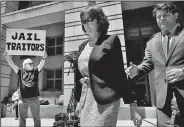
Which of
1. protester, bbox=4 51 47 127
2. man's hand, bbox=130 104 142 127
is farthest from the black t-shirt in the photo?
man's hand, bbox=130 104 142 127

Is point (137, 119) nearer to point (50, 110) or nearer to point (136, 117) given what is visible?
point (136, 117)

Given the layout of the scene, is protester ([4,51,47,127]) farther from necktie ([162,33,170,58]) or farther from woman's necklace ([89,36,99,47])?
necktie ([162,33,170,58])

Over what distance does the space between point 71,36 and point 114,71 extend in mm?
5800

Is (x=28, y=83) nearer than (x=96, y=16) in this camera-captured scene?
No

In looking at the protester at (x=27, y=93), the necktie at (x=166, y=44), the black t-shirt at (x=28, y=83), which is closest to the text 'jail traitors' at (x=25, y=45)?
the protester at (x=27, y=93)

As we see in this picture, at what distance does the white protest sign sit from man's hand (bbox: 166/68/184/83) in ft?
7.83

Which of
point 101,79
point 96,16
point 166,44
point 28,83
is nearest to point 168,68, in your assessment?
point 166,44

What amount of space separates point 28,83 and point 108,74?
262 cm

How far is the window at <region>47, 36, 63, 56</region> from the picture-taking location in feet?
28.1

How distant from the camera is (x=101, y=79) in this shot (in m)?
1.27

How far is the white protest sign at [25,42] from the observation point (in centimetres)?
304

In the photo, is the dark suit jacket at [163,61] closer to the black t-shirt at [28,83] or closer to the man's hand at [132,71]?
the man's hand at [132,71]

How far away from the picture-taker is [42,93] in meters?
8.17

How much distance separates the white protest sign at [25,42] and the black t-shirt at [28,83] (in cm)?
61
